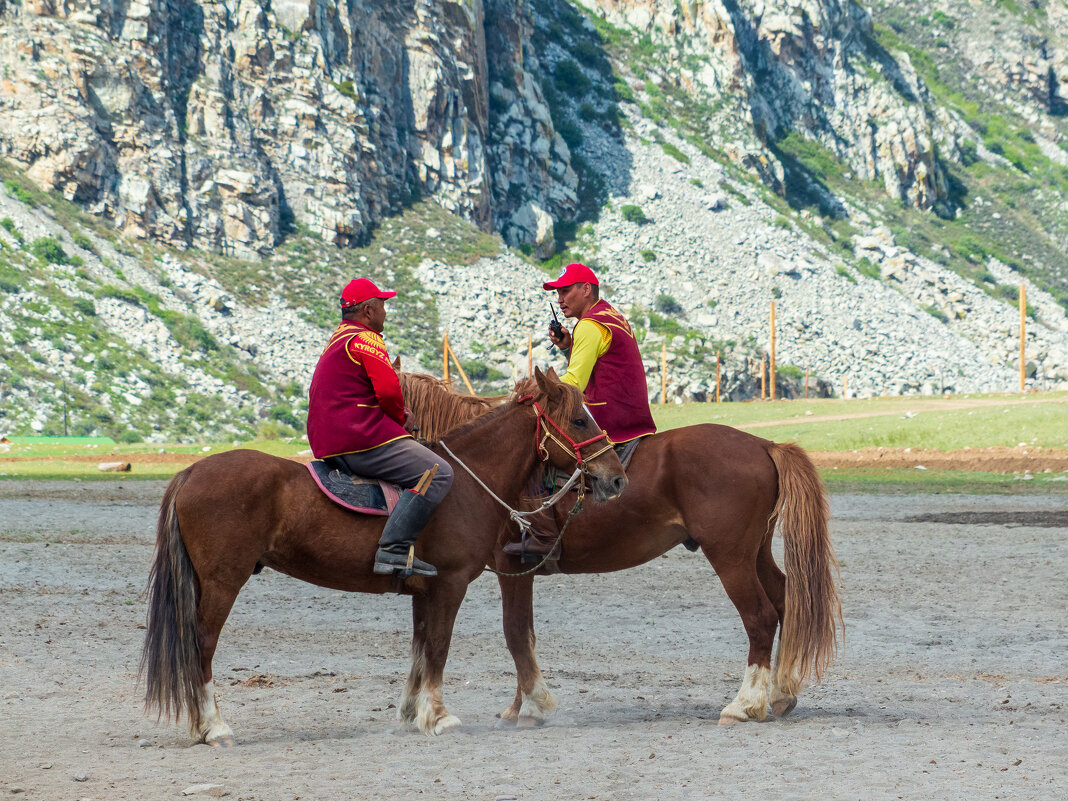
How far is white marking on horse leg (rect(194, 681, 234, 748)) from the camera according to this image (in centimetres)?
709

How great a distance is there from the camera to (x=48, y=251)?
6078 centimetres

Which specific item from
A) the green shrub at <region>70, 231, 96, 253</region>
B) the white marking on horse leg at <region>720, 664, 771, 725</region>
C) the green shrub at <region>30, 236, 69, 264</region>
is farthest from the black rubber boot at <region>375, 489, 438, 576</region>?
the green shrub at <region>70, 231, 96, 253</region>

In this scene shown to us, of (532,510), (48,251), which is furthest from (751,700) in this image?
(48,251)

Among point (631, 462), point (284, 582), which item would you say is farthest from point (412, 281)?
point (631, 462)

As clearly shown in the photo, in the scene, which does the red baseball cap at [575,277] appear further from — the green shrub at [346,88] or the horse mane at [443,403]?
the green shrub at [346,88]

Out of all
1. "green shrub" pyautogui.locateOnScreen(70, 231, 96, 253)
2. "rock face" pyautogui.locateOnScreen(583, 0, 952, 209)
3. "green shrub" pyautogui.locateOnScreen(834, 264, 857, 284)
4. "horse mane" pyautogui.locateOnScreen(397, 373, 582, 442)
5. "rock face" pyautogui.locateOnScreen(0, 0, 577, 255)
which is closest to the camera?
"horse mane" pyautogui.locateOnScreen(397, 373, 582, 442)

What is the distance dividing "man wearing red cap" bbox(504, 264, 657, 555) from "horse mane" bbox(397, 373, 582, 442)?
1.32 feet

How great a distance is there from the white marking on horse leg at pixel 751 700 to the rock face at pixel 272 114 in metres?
64.2

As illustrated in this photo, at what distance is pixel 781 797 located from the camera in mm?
5762

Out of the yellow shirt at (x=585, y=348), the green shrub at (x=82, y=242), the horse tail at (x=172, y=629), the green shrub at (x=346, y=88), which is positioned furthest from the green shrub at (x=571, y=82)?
the horse tail at (x=172, y=629)

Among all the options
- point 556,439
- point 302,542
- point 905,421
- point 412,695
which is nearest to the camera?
point 302,542

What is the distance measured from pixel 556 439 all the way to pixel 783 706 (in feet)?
7.42

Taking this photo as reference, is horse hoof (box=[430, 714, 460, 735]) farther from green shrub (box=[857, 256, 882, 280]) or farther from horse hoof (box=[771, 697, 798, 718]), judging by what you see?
green shrub (box=[857, 256, 882, 280])

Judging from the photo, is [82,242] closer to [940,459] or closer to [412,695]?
[940,459]
